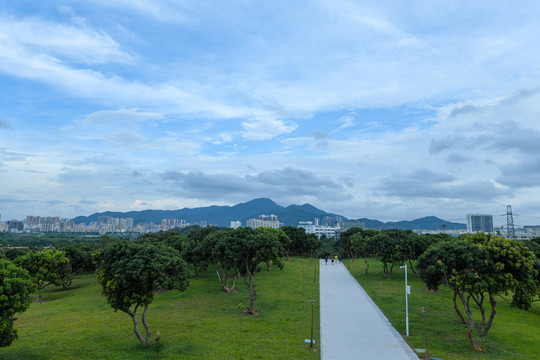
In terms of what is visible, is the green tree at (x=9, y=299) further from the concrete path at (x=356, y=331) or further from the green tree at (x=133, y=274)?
the concrete path at (x=356, y=331)

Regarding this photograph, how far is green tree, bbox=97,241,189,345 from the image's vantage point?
16469mm

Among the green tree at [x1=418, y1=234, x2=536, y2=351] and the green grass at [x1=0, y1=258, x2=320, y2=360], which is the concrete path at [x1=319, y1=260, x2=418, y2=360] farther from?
the green tree at [x1=418, y1=234, x2=536, y2=351]

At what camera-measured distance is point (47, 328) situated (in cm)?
2145

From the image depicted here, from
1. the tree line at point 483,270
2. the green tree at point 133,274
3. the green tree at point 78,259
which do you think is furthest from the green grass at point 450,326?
the green tree at point 78,259

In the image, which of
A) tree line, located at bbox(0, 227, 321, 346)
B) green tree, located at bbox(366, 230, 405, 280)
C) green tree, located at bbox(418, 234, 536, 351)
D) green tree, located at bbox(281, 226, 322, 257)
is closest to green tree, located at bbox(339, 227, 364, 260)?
green tree, located at bbox(281, 226, 322, 257)

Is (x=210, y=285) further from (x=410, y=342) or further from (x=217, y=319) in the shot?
(x=410, y=342)

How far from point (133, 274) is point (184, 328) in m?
6.73

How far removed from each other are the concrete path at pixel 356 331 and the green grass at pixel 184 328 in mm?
1047

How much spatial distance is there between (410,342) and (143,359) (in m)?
14.4

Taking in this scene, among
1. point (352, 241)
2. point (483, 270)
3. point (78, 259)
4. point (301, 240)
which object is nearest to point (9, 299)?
point (483, 270)

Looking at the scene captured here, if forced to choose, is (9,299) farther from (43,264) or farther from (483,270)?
(483,270)

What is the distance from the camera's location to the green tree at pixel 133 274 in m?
16.5

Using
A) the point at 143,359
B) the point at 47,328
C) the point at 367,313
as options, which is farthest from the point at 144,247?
the point at 367,313

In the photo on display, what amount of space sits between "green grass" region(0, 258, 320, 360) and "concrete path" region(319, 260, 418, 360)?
1047 millimetres
